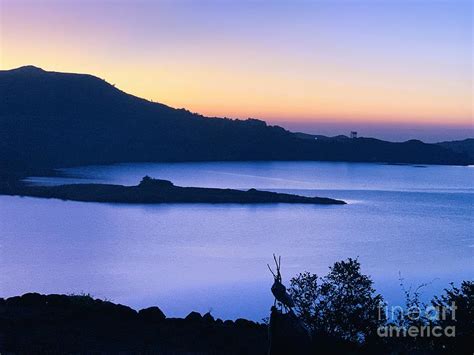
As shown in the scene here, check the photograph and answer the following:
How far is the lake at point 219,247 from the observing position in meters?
19.2

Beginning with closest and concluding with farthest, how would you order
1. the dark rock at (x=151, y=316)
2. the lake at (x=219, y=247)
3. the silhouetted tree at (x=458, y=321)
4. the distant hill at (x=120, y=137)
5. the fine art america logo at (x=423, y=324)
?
the silhouetted tree at (x=458, y=321), the fine art america logo at (x=423, y=324), the dark rock at (x=151, y=316), the lake at (x=219, y=247), the distant hill at (x=120, y=137)

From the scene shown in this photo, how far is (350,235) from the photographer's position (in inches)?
1254

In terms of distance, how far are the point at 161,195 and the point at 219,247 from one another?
62.3ft

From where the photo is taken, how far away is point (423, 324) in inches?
285

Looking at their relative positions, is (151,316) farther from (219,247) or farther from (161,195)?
(161,195)

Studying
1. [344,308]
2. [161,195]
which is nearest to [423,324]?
[344,308]

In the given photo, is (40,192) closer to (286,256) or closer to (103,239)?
(103,239)

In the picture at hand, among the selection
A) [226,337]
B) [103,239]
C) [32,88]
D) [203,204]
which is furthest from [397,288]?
[32,88]

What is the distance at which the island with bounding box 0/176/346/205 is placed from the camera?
46.6 m

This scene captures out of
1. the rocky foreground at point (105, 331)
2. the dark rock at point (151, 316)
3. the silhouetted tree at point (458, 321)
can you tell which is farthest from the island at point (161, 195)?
the silhouetted tree at point (458, 321)

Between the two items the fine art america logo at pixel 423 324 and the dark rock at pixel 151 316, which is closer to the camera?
the fine art america logo at pixel 423 324

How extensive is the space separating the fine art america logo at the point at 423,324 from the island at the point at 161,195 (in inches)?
1519

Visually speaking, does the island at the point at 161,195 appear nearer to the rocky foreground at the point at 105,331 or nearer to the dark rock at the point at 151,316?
the dark rock at the point at 151,316

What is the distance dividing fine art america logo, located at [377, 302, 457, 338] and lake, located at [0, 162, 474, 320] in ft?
10.5
